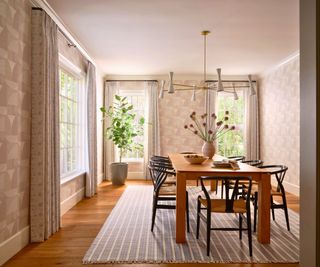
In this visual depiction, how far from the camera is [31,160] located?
131 inches

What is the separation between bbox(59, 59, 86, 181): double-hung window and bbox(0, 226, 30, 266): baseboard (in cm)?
162

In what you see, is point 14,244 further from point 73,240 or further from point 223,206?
point 223,206

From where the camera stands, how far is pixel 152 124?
785 cm

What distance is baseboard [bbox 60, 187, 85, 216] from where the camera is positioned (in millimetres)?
4539

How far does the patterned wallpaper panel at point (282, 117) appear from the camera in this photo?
19.0 ft

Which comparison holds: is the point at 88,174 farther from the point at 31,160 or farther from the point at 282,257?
the point at 282,257

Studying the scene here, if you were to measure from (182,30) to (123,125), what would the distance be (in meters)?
3.38

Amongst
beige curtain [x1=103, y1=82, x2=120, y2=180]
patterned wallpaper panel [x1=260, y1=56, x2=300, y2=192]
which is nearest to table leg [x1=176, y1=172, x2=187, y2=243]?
patterned wallpaper panel [x1=260, y1=56, x2=300, y2=192]

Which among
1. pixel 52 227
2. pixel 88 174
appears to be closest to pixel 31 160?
pixel 52 227

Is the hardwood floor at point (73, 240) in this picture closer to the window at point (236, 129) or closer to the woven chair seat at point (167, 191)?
the woven chair seat at point (167, 191)

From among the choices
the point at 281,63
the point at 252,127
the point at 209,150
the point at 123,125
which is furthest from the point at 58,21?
the point at 252,127

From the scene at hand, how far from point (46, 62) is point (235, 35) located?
2.86 m

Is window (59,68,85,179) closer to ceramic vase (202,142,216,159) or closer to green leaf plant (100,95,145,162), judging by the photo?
green leaf plant (100,95,145,162)

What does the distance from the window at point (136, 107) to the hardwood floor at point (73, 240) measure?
107 inches
